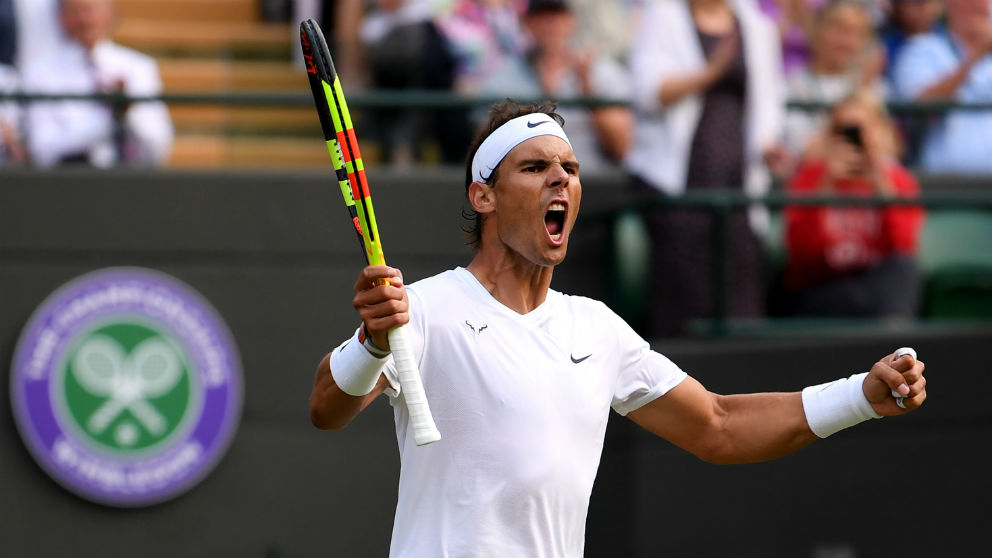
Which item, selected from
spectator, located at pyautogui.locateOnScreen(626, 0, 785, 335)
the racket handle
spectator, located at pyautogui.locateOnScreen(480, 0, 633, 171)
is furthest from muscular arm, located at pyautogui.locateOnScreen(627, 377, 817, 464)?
spectator, located at pyautogui.locateOnScreen(480, 0, 633, 171)

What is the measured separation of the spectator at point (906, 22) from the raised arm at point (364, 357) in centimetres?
617

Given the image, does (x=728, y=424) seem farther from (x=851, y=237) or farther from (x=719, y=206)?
(x=851, y=237)

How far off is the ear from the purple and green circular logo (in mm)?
3530

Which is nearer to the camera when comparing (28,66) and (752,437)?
(752,437)

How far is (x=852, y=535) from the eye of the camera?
775 cm

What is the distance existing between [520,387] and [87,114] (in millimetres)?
4272

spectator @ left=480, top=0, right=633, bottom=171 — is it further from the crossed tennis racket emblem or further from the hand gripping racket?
the hand gripping racket

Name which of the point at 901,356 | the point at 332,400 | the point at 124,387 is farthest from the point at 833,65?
the point at 332,400

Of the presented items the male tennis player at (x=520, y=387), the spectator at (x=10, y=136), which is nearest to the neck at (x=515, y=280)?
the male tennis player at (x=520, y=387)

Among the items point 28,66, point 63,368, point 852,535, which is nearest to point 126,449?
point 63,368

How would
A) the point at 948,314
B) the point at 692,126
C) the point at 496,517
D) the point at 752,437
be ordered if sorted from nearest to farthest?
the point at 496,517 → the point at 752,437 → the point at 692,126 → the point at 948,314

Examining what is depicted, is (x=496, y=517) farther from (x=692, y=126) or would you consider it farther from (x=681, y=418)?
(x=692, y=126)

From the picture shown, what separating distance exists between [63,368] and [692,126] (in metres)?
3.11

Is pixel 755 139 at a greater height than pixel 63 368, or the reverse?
pixel 755 139
